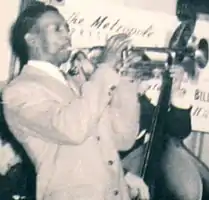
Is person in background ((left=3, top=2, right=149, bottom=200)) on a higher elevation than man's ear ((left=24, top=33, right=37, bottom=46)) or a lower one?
lower

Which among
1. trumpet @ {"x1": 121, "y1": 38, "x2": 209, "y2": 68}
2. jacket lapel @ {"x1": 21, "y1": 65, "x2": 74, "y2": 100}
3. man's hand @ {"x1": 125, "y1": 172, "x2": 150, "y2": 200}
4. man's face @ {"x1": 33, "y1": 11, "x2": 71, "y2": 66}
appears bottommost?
man's hand @ {"x1": 125, "y1": 172, "x2": 150, "y2": 200}

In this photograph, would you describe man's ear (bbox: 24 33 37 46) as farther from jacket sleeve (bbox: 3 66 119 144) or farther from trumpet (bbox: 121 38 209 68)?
trumpet (bbox: 121 38 209 68)

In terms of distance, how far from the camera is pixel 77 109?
1143mm

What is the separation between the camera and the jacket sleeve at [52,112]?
114 cm

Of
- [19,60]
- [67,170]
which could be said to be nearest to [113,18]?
[19,60]

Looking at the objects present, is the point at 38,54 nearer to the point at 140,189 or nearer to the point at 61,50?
the point at 61,50

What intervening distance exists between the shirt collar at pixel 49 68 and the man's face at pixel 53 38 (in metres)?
0.01

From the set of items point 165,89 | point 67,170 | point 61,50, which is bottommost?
point 67,170

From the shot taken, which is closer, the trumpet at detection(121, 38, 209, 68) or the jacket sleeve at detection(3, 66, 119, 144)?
the jacket sleeve at detection(3, 66, 119, 144)

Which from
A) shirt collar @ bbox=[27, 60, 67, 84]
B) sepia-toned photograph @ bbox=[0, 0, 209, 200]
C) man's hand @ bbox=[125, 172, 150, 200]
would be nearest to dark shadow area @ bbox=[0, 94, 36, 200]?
sepia-toned photograph @ bbox=[0, 0, 209, 200]

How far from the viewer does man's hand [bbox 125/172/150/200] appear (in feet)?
4.03

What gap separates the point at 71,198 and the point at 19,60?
1.03 feet

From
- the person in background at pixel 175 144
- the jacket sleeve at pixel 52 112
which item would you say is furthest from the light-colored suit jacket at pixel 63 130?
the person in background at pixel 175 144

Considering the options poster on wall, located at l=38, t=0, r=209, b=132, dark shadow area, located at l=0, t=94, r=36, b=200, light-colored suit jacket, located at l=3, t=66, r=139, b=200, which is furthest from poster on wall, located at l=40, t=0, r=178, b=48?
dark shadow area, located at l=0, t=94, r=36, b=200
